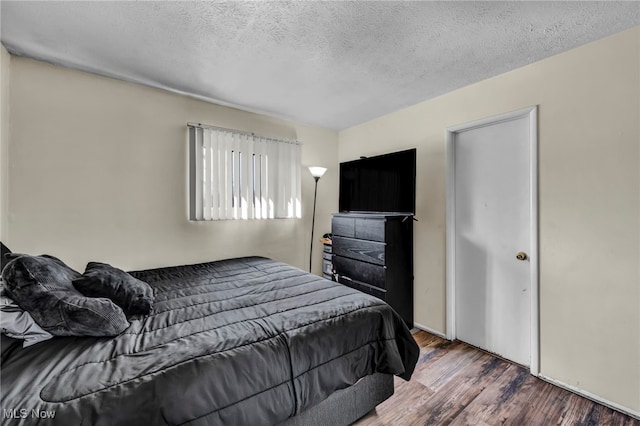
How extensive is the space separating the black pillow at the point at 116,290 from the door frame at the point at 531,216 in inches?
101

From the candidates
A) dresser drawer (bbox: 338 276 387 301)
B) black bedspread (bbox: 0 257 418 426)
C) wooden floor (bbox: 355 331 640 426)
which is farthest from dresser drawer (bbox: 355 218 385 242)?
wooden floor (bbox: 355 331 640 426)

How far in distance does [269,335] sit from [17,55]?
2836mm

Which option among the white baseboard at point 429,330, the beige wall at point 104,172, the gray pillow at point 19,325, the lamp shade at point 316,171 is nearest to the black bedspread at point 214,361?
the gray pillow at point 19,325

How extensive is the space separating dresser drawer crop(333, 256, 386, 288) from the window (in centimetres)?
82

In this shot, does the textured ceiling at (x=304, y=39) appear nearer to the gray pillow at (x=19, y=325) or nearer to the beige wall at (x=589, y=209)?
the beige wall at (x=589, y=209)

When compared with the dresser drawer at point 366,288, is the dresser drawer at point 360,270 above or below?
above

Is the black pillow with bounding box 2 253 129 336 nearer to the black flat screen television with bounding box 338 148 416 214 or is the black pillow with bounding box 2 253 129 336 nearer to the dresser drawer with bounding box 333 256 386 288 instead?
the dresser drawer with bounding box 333 256 386 288

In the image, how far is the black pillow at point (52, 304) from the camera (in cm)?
120

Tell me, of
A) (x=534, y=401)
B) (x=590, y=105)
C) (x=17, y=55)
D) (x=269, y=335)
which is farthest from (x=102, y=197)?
(x=590, y=105)

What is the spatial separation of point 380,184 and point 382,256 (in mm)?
822

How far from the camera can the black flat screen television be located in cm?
282

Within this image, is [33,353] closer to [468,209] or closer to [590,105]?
[468,209]

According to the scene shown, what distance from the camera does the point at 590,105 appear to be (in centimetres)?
195

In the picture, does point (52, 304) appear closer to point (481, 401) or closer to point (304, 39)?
point (304, 39)
